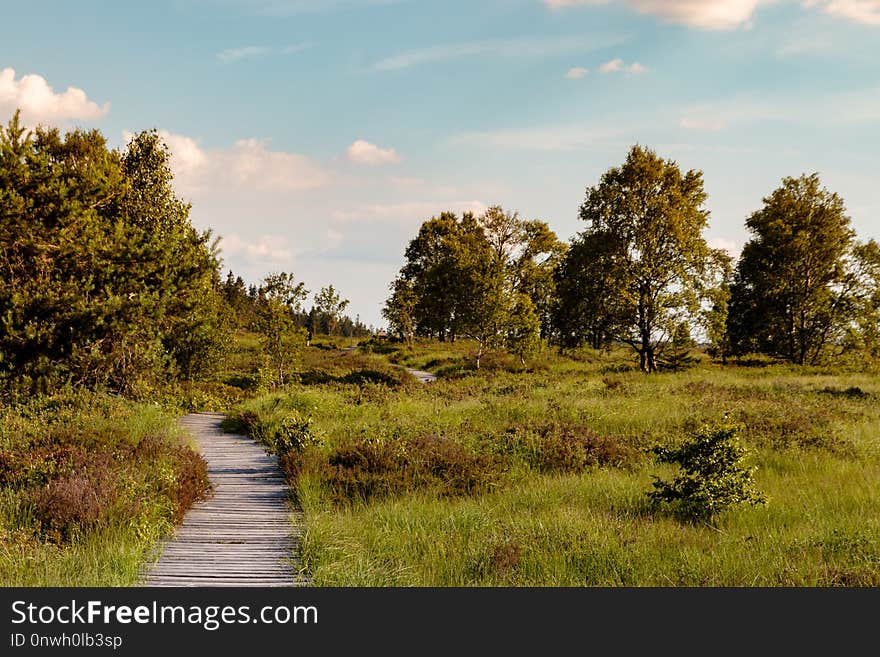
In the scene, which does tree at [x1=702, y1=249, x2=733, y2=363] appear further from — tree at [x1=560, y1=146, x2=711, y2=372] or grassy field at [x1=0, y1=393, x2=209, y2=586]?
grassy field at [x1=0, y1=393, x2=209, y2=586]

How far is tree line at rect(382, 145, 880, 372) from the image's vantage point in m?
32.2

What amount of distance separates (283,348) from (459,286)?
1701 centimetres

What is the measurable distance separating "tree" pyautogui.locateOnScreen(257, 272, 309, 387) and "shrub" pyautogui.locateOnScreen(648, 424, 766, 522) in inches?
770

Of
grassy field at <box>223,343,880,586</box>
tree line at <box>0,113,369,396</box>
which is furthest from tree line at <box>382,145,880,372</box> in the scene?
tree line at <box>0,113,369,396</box>

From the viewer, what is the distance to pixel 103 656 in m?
5.32

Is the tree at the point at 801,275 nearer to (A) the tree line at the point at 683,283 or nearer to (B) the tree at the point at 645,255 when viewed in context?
(A) the tree line at the point at 683,283

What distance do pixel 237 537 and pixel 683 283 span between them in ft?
94.7

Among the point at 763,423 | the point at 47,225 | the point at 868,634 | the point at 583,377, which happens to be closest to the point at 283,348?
the point at 47,225

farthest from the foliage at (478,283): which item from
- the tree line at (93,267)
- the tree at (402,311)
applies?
the tree line at (93,267)

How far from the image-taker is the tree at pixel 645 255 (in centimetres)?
3195

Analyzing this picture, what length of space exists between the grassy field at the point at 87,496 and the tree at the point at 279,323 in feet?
43.2

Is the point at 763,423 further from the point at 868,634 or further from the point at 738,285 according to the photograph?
the point at 738,285

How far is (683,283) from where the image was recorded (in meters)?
32.0

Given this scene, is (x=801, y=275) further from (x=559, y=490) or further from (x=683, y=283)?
(x=559, y=490)
